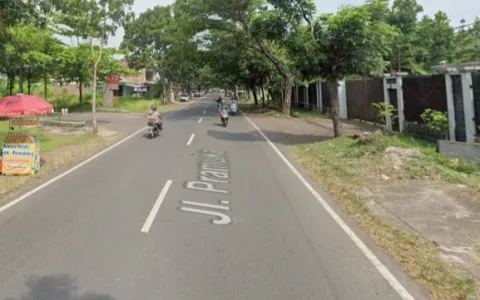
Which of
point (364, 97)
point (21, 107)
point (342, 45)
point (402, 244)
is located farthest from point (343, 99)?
point (402, 244)

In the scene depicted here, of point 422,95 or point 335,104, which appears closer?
point 422,95

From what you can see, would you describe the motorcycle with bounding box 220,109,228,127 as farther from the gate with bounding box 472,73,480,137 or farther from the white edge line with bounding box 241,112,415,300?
the white edge line with bounding box 241,112,415,300

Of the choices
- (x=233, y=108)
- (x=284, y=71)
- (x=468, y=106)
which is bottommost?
(x=233, y=108)

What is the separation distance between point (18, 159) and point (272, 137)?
10.2m

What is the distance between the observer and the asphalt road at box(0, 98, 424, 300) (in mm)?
4195

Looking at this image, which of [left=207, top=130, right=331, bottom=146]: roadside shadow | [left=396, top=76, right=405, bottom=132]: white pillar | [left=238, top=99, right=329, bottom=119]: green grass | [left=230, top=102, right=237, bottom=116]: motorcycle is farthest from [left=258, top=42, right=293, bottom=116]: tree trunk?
[left=396, top=76, right=405, bottom=132]: white pillar

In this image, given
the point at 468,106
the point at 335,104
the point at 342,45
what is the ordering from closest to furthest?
the point at 468,106 < the point at 342,45 < the point at 335,104

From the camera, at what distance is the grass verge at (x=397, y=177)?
4.39 meters

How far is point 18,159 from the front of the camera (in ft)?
34.2

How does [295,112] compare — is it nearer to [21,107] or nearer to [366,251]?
[21,107]

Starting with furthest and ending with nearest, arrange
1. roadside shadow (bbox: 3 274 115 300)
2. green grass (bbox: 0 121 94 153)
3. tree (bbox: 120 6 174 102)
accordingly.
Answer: tree (bbox: 120 6 174 102), green grass (bbox: 0 121 94 153), roadside shadow (bbox: 3 274 115 300)

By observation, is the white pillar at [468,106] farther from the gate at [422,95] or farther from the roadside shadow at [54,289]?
the roadside shadow at [54,289]

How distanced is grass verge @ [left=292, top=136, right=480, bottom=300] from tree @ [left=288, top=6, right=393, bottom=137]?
260cm

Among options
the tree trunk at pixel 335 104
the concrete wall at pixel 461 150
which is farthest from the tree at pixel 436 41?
the concrete wall at pixel 461 150
